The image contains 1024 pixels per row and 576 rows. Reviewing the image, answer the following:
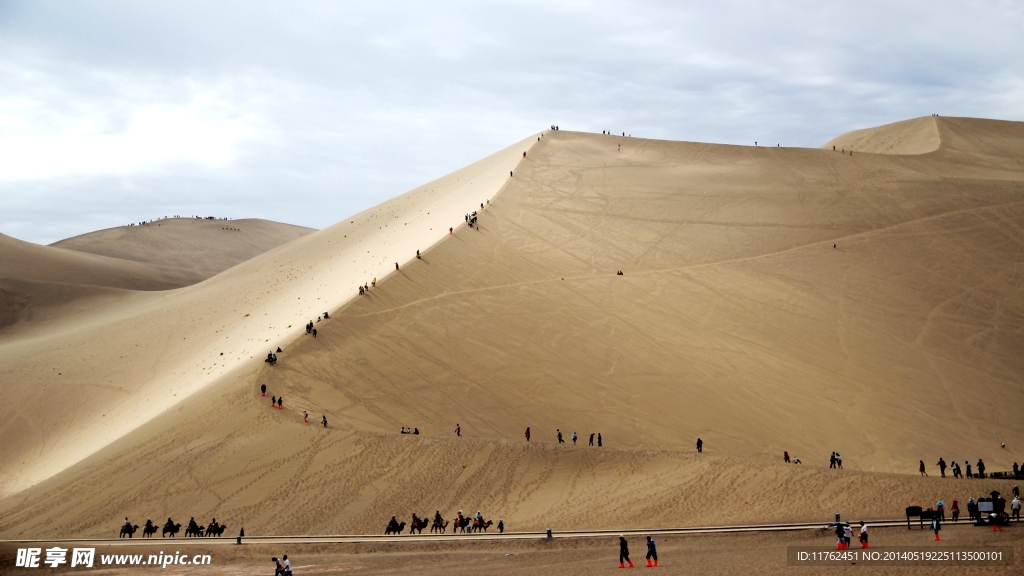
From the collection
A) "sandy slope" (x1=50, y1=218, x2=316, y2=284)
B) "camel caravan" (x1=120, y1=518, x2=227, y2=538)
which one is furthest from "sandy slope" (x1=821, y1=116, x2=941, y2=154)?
"sandy slope" (x1=50, y1=218, x2=316, y2=284)

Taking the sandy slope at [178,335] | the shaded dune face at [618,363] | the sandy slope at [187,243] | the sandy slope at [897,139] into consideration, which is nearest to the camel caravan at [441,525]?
the shaded dune face at [618,363]

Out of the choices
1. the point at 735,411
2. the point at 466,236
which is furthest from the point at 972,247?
the point at 466,236

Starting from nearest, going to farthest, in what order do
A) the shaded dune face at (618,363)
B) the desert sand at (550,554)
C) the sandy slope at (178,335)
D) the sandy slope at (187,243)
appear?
1. the desert sand at (550,554)
2. the shaded dune face at (618,363)
3. the sandy slope at (178,335)
4. the sandy slope at (187,243)

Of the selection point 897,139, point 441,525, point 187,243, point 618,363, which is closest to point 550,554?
point 441,525

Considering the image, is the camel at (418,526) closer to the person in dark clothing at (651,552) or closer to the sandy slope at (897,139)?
the person in dark clothing at (651,552)

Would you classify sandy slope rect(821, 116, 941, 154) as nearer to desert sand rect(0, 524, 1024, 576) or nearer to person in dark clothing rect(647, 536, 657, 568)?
desert sand rect(0, 524, 1024, 576)

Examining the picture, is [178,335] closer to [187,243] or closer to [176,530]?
[176,530]
